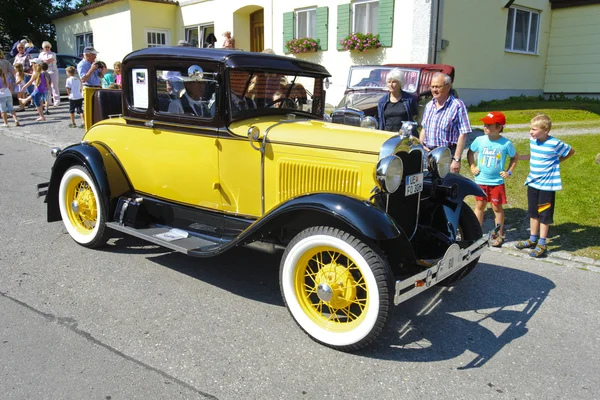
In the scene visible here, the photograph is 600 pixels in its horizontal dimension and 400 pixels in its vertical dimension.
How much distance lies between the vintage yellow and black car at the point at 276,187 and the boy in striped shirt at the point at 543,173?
1.00 metres

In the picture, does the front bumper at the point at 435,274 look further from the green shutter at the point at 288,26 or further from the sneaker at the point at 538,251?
the green shutter at the point at 288,26

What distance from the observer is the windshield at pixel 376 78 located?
9125 mm

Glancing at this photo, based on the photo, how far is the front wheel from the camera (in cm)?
286

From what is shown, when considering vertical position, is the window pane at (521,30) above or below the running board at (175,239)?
above

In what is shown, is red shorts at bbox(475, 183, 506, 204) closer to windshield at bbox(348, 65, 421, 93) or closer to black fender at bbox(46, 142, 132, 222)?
black fender at bbox(46, 142, 132, 222)

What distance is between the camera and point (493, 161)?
475 centimetres

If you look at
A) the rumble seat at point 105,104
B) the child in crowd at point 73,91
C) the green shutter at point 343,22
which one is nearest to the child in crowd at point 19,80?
the child in crowd at point 73,91

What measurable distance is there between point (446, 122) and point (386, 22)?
8987 millimetres

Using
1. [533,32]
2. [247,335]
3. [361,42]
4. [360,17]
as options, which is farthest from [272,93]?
[533,32]

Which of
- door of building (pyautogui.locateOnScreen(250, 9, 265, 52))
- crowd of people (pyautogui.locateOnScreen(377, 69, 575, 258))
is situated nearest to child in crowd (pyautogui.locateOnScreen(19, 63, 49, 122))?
door of building (pyautogui.locateOnScreen(250, 9, 265, 52))

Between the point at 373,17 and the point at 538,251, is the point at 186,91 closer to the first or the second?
the point at 538,251

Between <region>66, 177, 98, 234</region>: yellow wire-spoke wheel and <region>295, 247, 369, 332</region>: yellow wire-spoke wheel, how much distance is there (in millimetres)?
2423

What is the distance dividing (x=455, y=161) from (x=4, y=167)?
7308 mm

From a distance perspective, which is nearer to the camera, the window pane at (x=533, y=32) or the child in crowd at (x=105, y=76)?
the child in crowd at (x=105, y=76)
